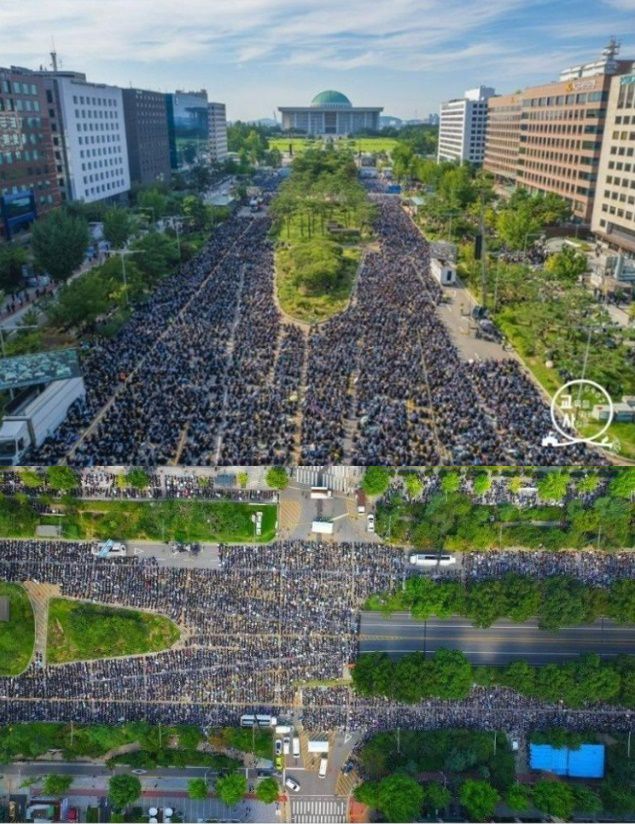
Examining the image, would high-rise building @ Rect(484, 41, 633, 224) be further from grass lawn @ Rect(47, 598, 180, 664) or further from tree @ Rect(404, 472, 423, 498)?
grass lawn @ Rect(47, 598, 180, 664)

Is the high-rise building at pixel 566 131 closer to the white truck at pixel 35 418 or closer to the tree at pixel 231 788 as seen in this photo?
the white truck at pixel 35 418

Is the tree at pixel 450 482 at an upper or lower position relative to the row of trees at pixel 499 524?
upper

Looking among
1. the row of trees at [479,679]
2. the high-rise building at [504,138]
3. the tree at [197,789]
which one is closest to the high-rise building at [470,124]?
the high-rise building at [504,138]

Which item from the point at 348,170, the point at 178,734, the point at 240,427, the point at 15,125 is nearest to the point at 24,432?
the point at 240,427

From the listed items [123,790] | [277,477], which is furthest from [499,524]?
[123,790]

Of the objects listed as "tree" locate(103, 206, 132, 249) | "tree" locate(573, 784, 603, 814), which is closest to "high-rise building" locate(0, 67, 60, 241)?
"tree" locate(103, 206, 132, 249)

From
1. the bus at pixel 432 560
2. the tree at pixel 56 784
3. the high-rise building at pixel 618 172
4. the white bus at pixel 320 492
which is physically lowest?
the tree at pixel 56 784
